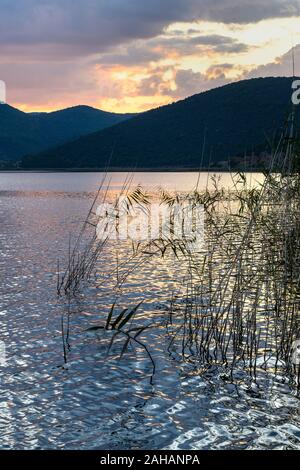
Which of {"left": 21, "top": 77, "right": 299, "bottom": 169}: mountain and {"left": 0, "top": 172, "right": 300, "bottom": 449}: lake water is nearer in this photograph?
{"left": 0, "top": 172, "right": 300, "bottom": 449}: lake water

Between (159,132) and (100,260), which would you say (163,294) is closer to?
(100,260)

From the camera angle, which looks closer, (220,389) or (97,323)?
(220,389)

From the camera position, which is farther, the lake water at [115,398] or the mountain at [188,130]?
the mountain at [188,130]

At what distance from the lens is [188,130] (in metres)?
151

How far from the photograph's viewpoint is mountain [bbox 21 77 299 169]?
13212 cm

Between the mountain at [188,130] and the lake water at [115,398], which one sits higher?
the mountain at [188,130]

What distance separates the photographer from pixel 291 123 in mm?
8242

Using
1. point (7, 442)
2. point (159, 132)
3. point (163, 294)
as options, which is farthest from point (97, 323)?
point (159, 132)

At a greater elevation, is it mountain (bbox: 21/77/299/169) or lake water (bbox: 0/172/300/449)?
mountain (bbox: 21/77/299/169)

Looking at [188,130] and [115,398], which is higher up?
[188,130]

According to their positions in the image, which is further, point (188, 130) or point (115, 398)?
point (188, 130)

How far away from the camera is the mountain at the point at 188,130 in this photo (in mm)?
132125
